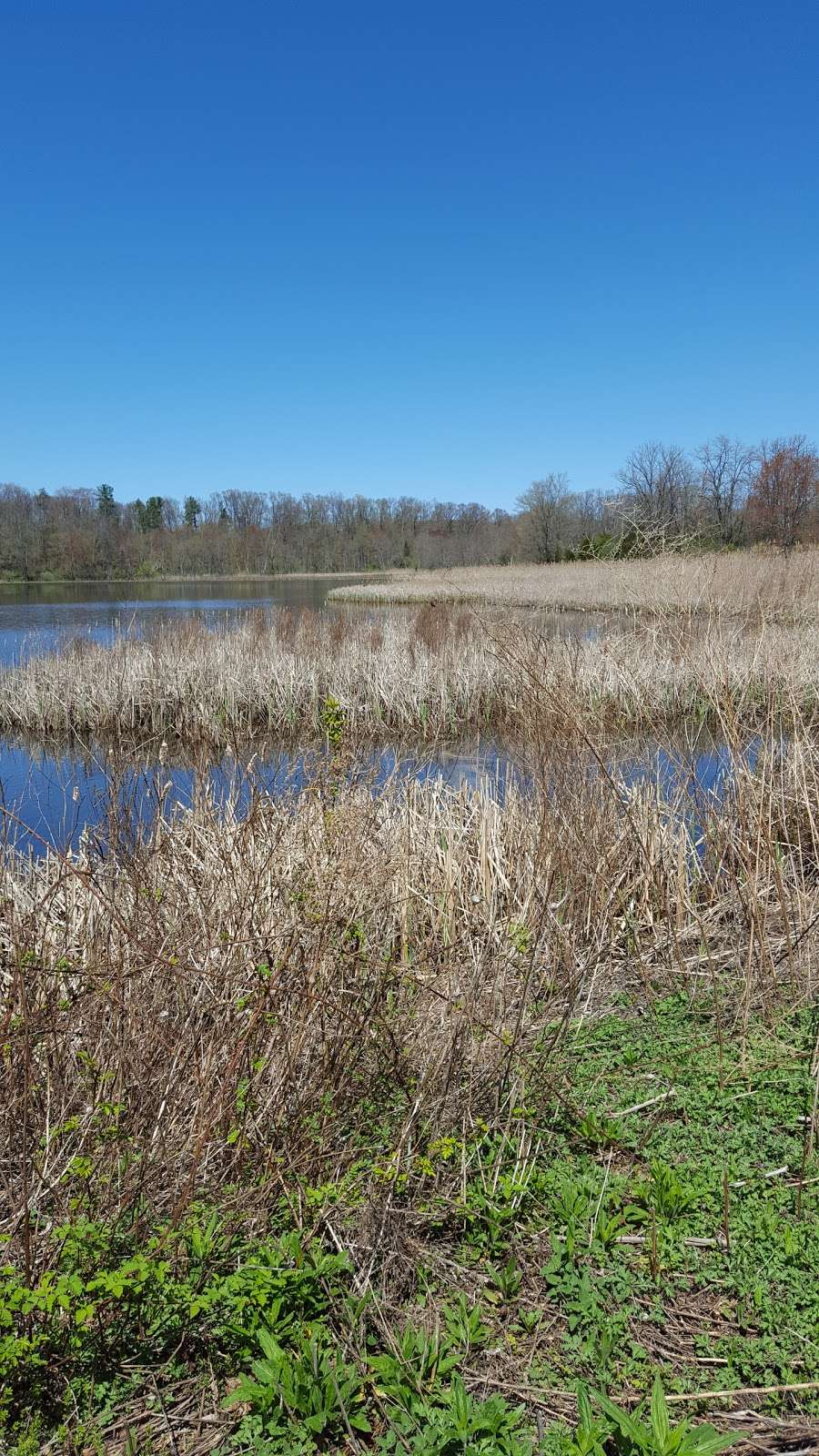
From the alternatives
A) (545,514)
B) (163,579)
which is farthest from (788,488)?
(163,579)

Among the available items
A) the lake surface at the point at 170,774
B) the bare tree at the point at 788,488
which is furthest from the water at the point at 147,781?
the bare tree at the point at 788,488

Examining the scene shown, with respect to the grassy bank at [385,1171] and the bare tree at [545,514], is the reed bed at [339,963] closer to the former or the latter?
the grassy bank at [385,1171]

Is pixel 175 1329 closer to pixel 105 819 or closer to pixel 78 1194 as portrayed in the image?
pixel 78 1194

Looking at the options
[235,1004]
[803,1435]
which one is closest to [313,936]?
[235,1004]

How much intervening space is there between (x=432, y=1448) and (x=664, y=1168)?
907 millimetres

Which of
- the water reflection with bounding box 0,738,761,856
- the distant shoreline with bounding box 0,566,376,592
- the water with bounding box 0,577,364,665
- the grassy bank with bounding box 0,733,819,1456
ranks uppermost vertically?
the distant shoreline with bounding box 0,566,376,592

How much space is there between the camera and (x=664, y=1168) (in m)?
2.08

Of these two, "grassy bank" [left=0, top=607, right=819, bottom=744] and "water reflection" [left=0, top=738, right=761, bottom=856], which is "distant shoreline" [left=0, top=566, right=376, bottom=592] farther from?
"water reflection" [left=0, top=738, right=761, bottom=856]

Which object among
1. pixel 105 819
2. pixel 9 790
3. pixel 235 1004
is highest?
pixel 105 819

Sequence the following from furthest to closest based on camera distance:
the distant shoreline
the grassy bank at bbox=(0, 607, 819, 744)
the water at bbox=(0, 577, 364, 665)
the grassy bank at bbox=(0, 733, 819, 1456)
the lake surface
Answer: the distant shoreline → the water at bbox=(0, 577, 364, 665) → the grassy bank at bbox=(0, 607, 819, 744) → the lake surface → the grassy bank at bbox=(0, 733, 819, 1456)

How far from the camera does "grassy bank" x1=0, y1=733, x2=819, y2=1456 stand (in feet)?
5.19

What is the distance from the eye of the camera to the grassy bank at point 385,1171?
1582 mm

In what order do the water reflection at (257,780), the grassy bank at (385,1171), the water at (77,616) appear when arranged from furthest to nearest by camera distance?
1. the water at (77,616)
2. the water reflection at (257,780)
3. the grassy bank at (385,1171)

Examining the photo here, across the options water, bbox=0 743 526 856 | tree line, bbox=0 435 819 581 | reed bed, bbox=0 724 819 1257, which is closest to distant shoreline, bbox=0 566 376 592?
tree line, bbox=0 435 819 581
